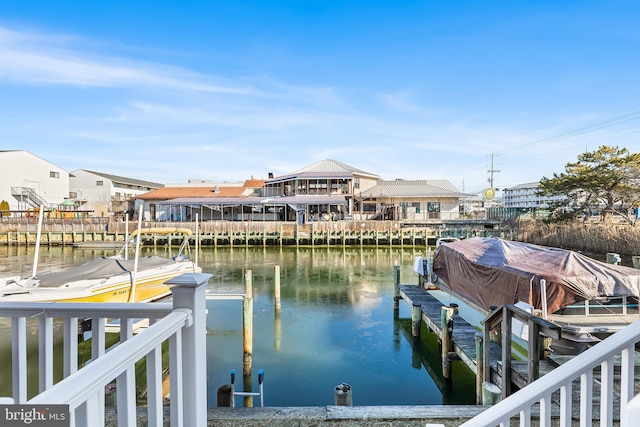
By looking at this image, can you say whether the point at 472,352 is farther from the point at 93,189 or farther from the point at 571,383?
the point at 93,189

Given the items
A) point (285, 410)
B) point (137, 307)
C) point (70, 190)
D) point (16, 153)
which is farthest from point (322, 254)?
point (70, 190)

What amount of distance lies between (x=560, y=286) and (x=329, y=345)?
18.4ft

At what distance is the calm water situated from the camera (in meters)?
7.50

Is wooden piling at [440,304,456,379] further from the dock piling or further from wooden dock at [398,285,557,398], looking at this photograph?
wooden dock at [398,285,557,398]

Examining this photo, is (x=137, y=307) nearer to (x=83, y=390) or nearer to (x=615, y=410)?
(x=83, y=390)

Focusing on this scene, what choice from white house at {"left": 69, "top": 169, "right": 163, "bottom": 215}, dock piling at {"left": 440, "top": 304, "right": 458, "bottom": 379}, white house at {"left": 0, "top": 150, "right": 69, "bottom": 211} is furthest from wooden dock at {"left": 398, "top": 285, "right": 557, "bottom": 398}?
white house at {"left": 69, "top": 169, "right": 163, "bottom": 215}

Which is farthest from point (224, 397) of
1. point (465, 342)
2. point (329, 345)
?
point (329, 345)

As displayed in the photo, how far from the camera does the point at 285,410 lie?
12.3 feet

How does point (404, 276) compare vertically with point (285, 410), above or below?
below

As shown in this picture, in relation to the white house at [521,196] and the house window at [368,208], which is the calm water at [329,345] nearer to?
the house window at [368,208]

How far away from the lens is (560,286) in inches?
252

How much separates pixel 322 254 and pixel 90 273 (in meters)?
18.7

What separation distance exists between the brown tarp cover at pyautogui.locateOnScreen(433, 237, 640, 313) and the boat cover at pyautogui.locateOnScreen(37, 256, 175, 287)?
8696 millimetres

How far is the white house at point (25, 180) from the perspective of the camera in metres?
40.2
